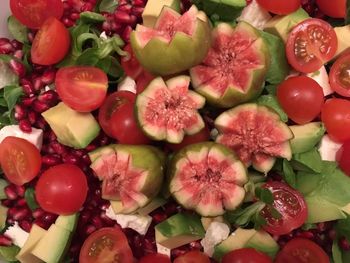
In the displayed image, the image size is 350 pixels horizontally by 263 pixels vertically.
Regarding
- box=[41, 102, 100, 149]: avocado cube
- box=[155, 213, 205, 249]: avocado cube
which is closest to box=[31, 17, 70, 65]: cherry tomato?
box=[41, 102, 100, 149]: avocado cube

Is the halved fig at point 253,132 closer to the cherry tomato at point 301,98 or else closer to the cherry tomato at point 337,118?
the cherry tomato at point 301,98

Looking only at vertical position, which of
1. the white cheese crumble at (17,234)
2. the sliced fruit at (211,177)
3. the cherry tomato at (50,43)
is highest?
the cherry tomato at (50,43)

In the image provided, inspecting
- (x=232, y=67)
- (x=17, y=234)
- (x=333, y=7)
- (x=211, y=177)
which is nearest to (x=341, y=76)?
(x=333, y=7)

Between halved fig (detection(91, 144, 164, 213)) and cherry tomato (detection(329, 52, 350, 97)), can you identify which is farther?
cherry tomato (detection(329, 52, 350, 97))

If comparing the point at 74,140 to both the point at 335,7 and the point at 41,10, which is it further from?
the point at 335,7

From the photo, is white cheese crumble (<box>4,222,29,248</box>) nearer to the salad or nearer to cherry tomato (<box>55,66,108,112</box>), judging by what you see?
the salad

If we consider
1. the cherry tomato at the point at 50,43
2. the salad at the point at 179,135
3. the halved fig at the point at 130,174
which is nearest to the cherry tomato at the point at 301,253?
the salad at the point at 179,135

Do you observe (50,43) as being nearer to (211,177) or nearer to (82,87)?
(82,87)
